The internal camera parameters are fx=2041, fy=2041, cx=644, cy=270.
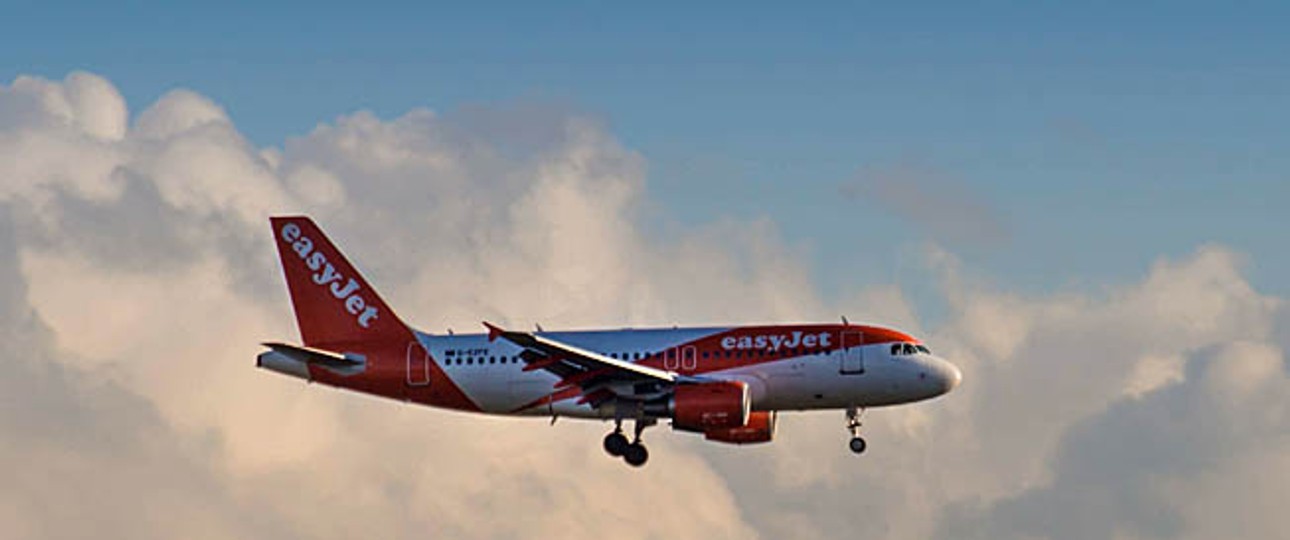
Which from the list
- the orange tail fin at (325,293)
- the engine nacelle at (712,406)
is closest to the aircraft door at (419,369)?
the orange tail fin at (325,293)

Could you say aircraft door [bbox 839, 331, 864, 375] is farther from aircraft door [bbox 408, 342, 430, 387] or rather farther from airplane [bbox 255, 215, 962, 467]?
aircraft door [bbox 408, 342, 430, 387]

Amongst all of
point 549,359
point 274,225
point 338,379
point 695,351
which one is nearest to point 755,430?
point 695,351

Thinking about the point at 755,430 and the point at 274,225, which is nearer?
the point at 755,430

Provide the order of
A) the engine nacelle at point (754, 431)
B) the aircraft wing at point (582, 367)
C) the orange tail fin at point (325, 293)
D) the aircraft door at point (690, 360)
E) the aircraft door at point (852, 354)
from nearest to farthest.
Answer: the aircraft wing at point (582, 367) → the aircraft door at point (852, 354) → the aircraft door at point (690, 360) → the engine nacelle at point (754, 431) → the orange tail fin at point (325, 293)

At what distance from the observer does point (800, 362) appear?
7112 centimetres

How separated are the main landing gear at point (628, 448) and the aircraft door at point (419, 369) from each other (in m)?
7.21

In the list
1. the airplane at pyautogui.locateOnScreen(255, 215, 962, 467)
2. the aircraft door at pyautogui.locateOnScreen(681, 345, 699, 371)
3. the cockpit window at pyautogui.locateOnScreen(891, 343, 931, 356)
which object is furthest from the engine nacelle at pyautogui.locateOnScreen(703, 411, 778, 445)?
the cockpit window at pyautogui.locateOnScreen(891, 343, 931, 356)

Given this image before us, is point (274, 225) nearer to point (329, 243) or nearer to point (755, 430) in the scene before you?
point (329, 243)

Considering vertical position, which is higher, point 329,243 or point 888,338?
point 329,243

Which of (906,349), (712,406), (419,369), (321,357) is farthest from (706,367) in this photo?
(321,357)

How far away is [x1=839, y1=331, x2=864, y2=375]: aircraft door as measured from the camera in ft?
A: 233

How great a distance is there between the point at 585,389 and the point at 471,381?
15.5 feet

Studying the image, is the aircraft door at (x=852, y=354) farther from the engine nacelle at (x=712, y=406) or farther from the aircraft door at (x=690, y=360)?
the aircraft door at (x=690, y=360)

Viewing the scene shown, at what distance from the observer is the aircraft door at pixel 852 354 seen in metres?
70.9
